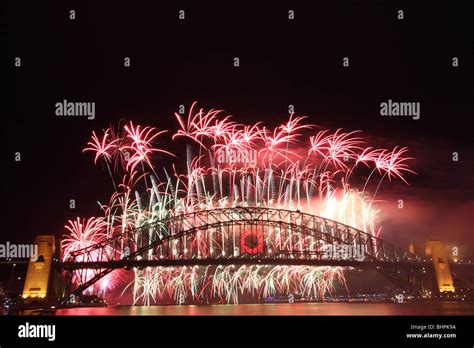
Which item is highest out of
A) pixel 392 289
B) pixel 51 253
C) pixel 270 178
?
pixel 270 178

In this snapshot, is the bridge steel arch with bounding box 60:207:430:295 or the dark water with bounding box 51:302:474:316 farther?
the bridge steel arch with bounding box 60:207:430:295

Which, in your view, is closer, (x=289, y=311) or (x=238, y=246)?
(x=289, y=311)

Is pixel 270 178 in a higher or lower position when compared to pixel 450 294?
higher

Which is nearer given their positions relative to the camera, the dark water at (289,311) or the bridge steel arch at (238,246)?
the dark water at (289,311)
